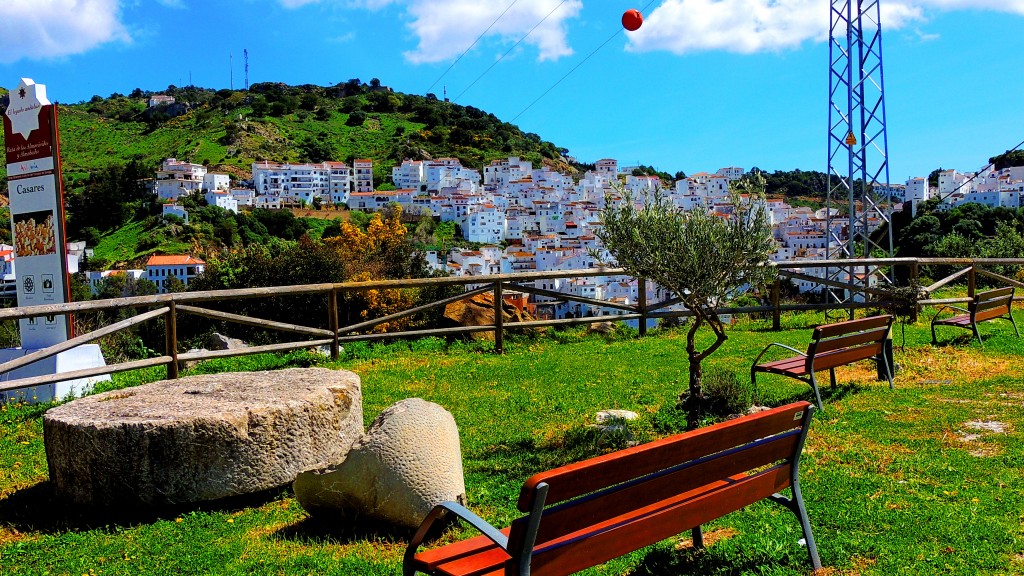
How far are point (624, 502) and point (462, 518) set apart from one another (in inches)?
Answer: 24.6

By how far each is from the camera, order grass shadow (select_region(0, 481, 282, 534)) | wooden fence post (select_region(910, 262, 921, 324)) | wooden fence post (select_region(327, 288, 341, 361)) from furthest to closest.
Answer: wooden fence post (select_region(910, 262, 921, 324)), wooden fence post (select_region(327, 288, 341, 361)), grass shadow (select_region(0, 481, 282, 534))

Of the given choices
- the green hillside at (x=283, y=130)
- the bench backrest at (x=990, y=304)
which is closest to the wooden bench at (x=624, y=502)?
the bench backrest at (x=990, y=304)

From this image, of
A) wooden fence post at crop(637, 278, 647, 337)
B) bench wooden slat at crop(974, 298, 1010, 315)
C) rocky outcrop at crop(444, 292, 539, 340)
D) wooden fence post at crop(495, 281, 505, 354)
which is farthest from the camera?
rocky outcrop at crop(444, 292, 539, 340)

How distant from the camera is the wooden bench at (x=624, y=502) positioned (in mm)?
2574

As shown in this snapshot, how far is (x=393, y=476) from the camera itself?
4.06 metres

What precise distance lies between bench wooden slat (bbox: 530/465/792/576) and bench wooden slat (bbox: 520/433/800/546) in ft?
0.15

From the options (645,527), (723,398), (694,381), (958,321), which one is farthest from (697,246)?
(958,321)

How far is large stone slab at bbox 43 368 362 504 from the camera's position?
4.56 m

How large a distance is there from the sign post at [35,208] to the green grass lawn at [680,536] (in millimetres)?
2454

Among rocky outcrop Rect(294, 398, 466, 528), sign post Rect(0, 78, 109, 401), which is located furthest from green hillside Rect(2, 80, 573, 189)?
rocky outcrop Rect(294, 398, 466, 528)

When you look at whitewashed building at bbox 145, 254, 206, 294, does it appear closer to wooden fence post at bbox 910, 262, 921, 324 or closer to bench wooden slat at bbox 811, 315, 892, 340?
wooden fence post at bbox 910, 262, 921, 324

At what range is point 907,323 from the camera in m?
11.7

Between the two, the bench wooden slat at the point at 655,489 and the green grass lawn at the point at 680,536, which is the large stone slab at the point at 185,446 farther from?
the bench wooden slat at the point at 655,489

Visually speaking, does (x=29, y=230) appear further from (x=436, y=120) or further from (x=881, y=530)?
(x=436, y=120)
